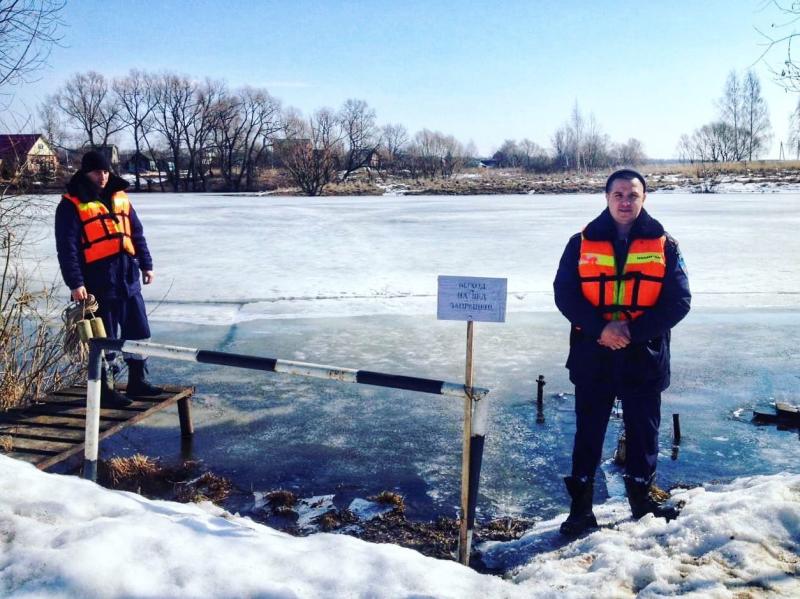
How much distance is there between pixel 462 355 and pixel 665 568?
469 cm

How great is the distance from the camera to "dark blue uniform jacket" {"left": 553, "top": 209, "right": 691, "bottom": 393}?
3506 millimetres

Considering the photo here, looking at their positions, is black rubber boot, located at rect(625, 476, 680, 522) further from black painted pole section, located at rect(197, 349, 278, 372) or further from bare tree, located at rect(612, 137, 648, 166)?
bare tree, located at rect(612, 137, 648, 166)

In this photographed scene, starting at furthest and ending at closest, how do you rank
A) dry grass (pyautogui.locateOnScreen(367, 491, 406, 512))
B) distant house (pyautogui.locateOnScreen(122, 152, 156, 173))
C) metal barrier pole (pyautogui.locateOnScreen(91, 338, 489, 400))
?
distant house (pyautogui.locateOnScreen(122, 152, 156, 173)) < dry grass (pyautogui.locateOnScreen(367, 491, 406, 512)) < metal barrier pole (pyautogui.locateOnScreen(91, 338, 489, 400))

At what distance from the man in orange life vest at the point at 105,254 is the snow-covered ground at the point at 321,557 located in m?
1.76

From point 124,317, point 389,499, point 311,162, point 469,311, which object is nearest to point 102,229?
point 124,317

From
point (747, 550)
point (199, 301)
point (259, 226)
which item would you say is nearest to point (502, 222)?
point (259, 226)

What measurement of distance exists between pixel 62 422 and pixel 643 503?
3729 millimetres

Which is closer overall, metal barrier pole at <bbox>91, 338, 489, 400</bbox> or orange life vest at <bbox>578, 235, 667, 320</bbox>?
metal barrier pole at <bbox>91, 338, 489, 400</bbox>

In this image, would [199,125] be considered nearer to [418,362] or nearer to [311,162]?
[311,162]

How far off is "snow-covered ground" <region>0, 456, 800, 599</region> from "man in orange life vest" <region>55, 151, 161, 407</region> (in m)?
1.76

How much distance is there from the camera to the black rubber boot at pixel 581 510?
362 centimetres

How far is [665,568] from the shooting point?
9.53 ft

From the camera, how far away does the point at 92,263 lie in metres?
5.00

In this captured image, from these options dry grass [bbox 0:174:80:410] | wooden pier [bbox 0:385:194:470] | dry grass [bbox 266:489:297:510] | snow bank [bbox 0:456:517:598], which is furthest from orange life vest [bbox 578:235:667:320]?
dry grass [bbox 0:174:80:410]
